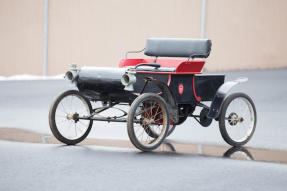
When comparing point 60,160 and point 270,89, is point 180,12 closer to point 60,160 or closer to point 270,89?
point 270,89

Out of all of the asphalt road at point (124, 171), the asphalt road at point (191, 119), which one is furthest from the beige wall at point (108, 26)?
the asphalt road at point (124, 171)

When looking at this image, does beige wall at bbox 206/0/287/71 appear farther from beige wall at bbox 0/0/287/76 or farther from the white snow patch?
the white snow patch

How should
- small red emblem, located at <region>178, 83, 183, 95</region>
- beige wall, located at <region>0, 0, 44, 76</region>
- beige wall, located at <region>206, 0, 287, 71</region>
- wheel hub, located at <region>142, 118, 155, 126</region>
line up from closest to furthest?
wheel hub, located at <region>142, 118, 155, 126</region> < small red emblem, located at <region>178, 83, 183, 95</region> < beige wall, located at <region>206, 0, 287, 71</region> < beige wall, located at <region>0, 0, 44, 76</region>

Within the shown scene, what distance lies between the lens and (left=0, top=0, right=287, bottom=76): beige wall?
1877 cm

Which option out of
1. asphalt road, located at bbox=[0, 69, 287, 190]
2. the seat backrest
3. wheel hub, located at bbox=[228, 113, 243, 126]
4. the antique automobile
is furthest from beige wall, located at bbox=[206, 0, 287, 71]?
wheel hub, located at bbox=[228, 113, 243, 126]

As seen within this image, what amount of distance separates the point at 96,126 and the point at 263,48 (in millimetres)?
Answer: 10106

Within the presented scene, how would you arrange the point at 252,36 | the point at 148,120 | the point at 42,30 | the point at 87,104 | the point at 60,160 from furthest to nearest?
the point at 42,30 < the point at 252,36 < the point at 87,104 < the point at 148,120 < the point at 60,160

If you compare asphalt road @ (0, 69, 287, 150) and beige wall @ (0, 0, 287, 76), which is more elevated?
beige wall @ (0, 0, 287, 76)

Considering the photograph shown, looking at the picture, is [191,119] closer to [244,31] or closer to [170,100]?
[170,100]

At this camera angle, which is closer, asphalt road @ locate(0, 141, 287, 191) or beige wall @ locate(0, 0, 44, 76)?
asphalt road @ locate(0, 141, 287, 191)

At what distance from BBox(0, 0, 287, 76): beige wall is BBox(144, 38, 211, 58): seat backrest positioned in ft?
31.6

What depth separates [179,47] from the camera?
8.90 meters

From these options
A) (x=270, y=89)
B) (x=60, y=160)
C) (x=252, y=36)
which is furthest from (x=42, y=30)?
(x=60, y=160)

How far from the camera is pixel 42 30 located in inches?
795
